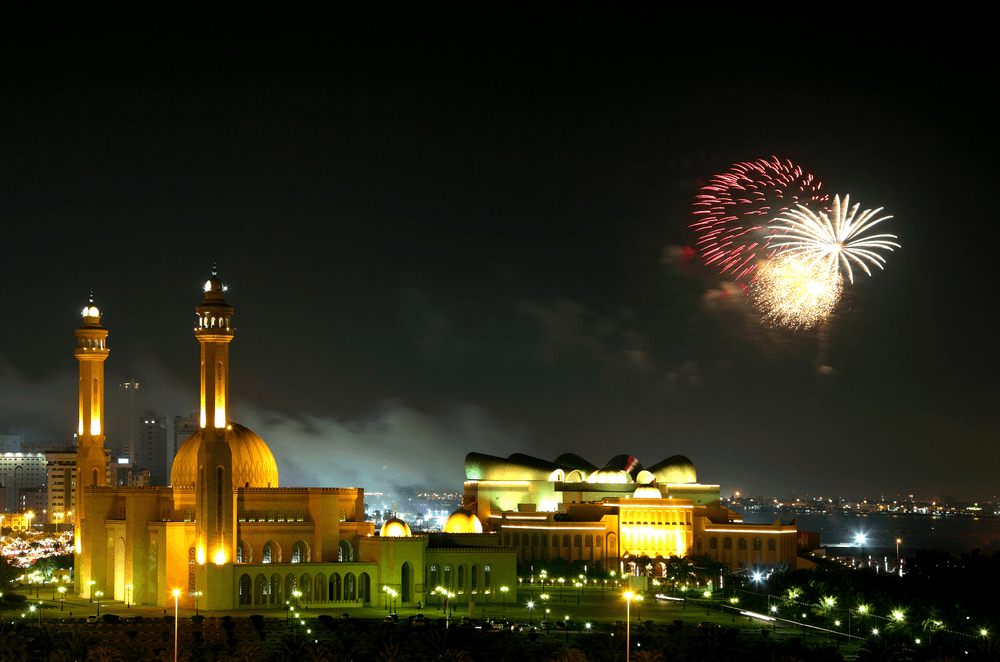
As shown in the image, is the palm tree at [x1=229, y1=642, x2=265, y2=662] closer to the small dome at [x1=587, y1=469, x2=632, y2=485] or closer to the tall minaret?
the tall minaret

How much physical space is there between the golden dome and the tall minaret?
20.3ft

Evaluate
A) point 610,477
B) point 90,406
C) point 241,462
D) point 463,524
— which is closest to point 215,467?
point 241,462

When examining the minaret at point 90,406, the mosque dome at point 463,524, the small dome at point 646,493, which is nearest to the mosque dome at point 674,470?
the small dome at point 646,493

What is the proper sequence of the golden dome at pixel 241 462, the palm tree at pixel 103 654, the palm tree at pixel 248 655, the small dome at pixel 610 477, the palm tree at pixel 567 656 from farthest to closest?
1. the small dome at pixel 610 477
2. the golden dome at pixel 241 462
3. the palm tree at pixel 248 655
4. the palm tree at pixel 103 654
5. the palm tree at pixel 567 656

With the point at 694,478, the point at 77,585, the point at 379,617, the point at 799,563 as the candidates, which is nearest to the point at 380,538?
the point at 379,617

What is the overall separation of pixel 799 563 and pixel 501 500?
30.9 metres

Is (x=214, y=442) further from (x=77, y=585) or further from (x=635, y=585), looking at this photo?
(x=635, y=585)

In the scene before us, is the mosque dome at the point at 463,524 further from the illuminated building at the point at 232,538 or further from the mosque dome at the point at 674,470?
the mosque dome at the point at 674,470

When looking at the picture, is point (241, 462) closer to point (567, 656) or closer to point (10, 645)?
point (10, 645)

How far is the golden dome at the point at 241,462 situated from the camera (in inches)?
3760

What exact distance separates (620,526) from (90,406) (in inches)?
1836

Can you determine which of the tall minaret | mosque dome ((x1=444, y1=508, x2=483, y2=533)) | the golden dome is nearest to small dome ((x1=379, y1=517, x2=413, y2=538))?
the golden dome

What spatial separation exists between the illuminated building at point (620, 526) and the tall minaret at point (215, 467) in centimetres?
3348

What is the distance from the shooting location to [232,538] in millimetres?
86875
